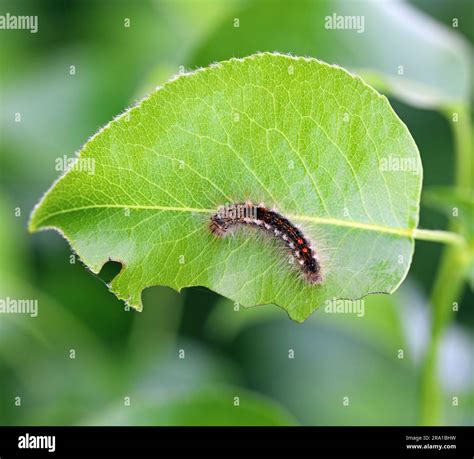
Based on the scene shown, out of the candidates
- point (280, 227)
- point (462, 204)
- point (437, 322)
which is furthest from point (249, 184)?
point (437, 322)

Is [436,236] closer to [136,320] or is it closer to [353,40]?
[353,40]

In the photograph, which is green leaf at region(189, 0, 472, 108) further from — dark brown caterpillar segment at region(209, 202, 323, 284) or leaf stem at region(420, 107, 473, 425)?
dark brown caterpillar segment at region(209, 202, 323, 284)

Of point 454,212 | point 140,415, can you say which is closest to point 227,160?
point 454,212
